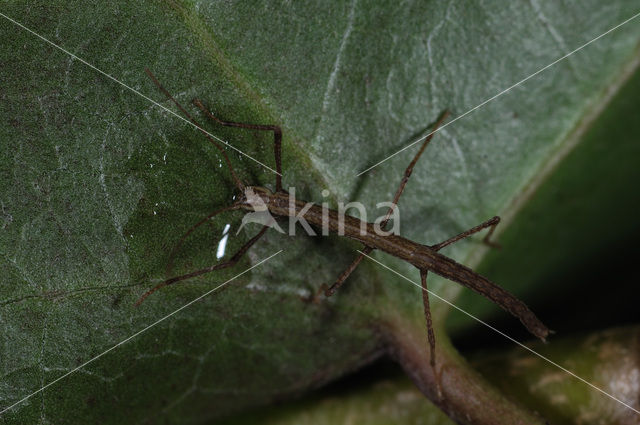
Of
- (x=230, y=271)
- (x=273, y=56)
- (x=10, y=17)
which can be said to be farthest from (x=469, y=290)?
(x=10, y=17)

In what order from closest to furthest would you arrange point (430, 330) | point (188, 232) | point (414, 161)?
point (188, 232)
point (430, 330)
point (414, 161)

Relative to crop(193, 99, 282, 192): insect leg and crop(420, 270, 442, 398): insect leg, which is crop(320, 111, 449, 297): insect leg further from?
crop(193, 99, 282, 192): insect leg

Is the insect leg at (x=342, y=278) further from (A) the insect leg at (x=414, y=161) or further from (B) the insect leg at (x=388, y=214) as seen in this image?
(A) the insect leg at (x=414, y=161)

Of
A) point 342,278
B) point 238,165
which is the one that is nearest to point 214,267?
point 238,165

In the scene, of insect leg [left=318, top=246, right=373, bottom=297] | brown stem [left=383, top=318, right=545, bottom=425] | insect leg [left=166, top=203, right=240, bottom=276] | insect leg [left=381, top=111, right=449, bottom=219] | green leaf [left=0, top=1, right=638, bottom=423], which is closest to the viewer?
green leaf [left=0, top=1, right=638, bottom=423]

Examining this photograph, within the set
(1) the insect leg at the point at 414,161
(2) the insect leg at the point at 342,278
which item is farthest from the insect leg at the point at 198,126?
(1) the insect leg at the point at 414,161

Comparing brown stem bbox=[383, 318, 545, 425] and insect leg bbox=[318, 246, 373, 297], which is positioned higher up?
insect leg bbox=[318, 246, 373, 297]

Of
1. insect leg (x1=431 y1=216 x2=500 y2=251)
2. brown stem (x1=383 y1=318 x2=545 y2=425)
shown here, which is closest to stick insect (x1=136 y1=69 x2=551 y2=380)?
insect leg (x1=431 y1=216 x2=500 y2=251)

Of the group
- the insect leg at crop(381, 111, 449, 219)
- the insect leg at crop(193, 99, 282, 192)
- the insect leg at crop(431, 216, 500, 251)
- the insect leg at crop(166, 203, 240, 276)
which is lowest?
the insect leg at crop(431, 216, 500, 251)

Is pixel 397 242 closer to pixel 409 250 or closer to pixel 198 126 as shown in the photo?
pixel 409 250
